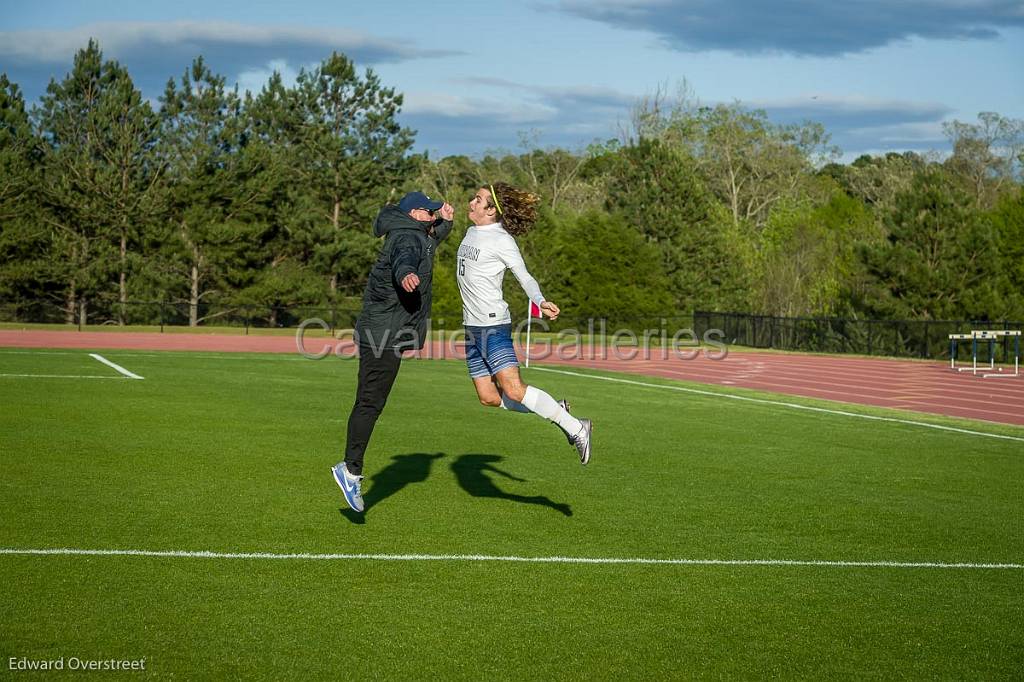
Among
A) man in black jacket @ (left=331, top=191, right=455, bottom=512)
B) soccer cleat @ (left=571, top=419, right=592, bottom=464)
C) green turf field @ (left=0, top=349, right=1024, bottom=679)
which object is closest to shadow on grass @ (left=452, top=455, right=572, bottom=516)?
green turf field @ (left=0, top=349, right=1024, bottom=679)

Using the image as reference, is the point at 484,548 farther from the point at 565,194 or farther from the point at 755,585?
the point at 565,194

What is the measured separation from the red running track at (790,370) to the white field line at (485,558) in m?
12.6

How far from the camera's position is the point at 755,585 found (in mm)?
6383

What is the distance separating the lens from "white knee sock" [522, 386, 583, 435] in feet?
27.1

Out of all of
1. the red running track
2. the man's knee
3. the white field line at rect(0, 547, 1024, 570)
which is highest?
the man's knee

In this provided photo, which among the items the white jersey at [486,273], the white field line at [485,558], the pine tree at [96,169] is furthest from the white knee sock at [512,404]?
the pine tree at [96,169]

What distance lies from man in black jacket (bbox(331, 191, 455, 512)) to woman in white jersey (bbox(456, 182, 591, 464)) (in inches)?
17.3

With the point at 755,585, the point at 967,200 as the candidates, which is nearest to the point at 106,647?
the point at 755,585

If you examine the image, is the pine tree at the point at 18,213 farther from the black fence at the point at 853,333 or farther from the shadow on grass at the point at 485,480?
the shadow on grass at the point at 485,480

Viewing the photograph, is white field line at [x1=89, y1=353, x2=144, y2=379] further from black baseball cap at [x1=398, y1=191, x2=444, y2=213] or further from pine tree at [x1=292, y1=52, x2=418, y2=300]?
pine tree at [x1=292, y1=52, x2=418, y2=300]

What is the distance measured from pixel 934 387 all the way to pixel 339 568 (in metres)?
22.1

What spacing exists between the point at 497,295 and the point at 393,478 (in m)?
2.47

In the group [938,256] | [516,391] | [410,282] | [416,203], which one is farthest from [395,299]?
[938,256]

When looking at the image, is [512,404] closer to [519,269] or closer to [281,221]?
[519,269]
